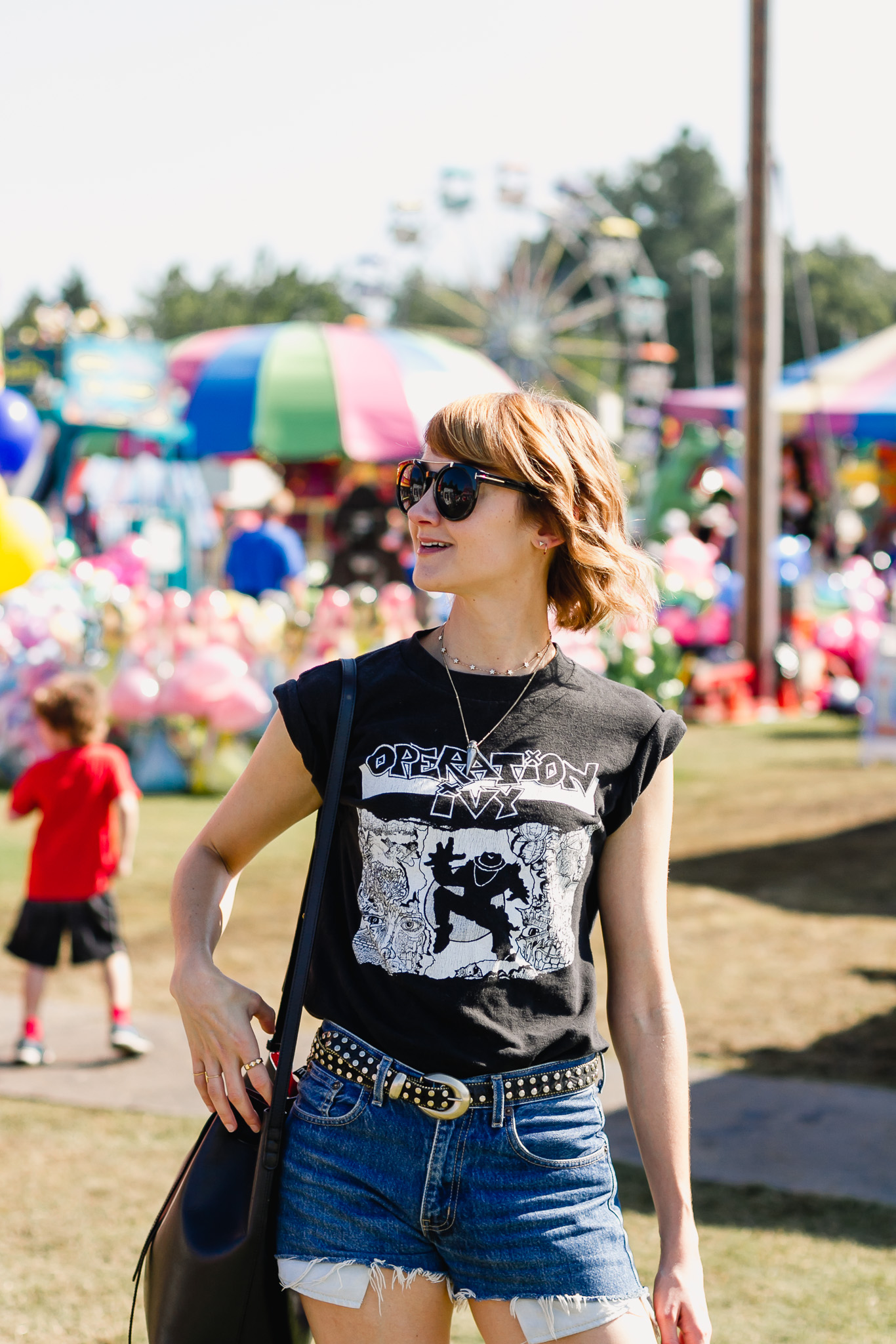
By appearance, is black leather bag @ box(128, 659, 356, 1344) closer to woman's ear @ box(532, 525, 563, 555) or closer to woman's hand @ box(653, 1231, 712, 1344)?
woman's ear @ box(532, 525, 563, 555)

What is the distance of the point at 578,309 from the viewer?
34531 mm

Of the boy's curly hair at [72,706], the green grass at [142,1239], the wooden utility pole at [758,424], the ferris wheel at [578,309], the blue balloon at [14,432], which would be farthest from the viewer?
the ferris wheel at [578,309]

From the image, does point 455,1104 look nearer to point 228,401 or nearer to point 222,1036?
point 222,1036

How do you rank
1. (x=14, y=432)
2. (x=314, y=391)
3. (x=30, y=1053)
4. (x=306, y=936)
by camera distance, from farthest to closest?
(x=314, y=391) → (x=14, y=432) → (x=30, y=1053) → (x=306, y=936)

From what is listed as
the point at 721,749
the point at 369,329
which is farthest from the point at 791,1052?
the point at 369,329

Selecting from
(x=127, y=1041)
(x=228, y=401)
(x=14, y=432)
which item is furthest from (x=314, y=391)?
(x=127, y=1041)

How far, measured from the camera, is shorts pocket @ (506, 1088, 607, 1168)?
1705mm

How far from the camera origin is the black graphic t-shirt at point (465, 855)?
5.69 ft

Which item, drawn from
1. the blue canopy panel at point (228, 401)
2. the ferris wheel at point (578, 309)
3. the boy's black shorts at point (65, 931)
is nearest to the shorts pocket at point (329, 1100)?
the boy's black shorts at point (65, 931)

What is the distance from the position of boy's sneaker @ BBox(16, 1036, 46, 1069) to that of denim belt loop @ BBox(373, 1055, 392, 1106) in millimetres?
3602

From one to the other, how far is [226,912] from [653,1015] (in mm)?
559

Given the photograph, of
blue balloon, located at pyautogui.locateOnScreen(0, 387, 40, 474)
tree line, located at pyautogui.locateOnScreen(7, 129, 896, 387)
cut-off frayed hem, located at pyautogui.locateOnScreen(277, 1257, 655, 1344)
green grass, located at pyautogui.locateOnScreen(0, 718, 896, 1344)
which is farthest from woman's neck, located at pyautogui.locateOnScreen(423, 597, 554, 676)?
tree line, located at pyautogui.locateOnScreen(7, 129, 896, 387)

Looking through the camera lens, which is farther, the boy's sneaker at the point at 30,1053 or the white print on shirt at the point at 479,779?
the boy's sneaker at the point at 30,1053

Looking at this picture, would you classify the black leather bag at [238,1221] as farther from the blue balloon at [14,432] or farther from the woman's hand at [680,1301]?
the blue balloon at [14,432]
